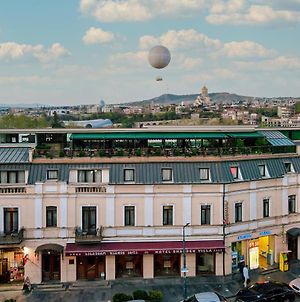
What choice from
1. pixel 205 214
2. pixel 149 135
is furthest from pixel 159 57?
pixel 205 214

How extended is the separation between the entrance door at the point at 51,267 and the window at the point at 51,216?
241 centimetres

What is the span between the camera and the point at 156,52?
41438mm

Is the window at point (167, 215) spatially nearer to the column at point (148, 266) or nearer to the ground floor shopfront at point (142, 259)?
the ground floor shopfront at point (142, 259)

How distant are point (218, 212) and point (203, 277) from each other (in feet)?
17.7

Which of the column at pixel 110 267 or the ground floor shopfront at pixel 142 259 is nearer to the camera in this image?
the ground floor shopfront at pixel 142 259

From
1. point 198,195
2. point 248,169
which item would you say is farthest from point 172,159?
point 248,169

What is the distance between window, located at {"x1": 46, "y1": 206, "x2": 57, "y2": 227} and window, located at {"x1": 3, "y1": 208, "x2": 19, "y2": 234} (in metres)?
2.36

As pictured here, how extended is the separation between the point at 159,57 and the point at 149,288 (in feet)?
63.6

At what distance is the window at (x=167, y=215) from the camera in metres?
37.8

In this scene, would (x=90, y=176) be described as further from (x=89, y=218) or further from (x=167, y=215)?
(x=167, y=215)

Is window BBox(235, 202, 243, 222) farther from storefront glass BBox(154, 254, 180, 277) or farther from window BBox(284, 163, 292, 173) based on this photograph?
window BBox(284, 163, 292, 173)

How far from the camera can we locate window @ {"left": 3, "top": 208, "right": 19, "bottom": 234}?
3678 centimetres

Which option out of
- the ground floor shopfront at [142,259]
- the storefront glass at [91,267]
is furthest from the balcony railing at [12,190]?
the storefront glass at [91,267]

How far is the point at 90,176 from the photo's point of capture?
38.0 m
